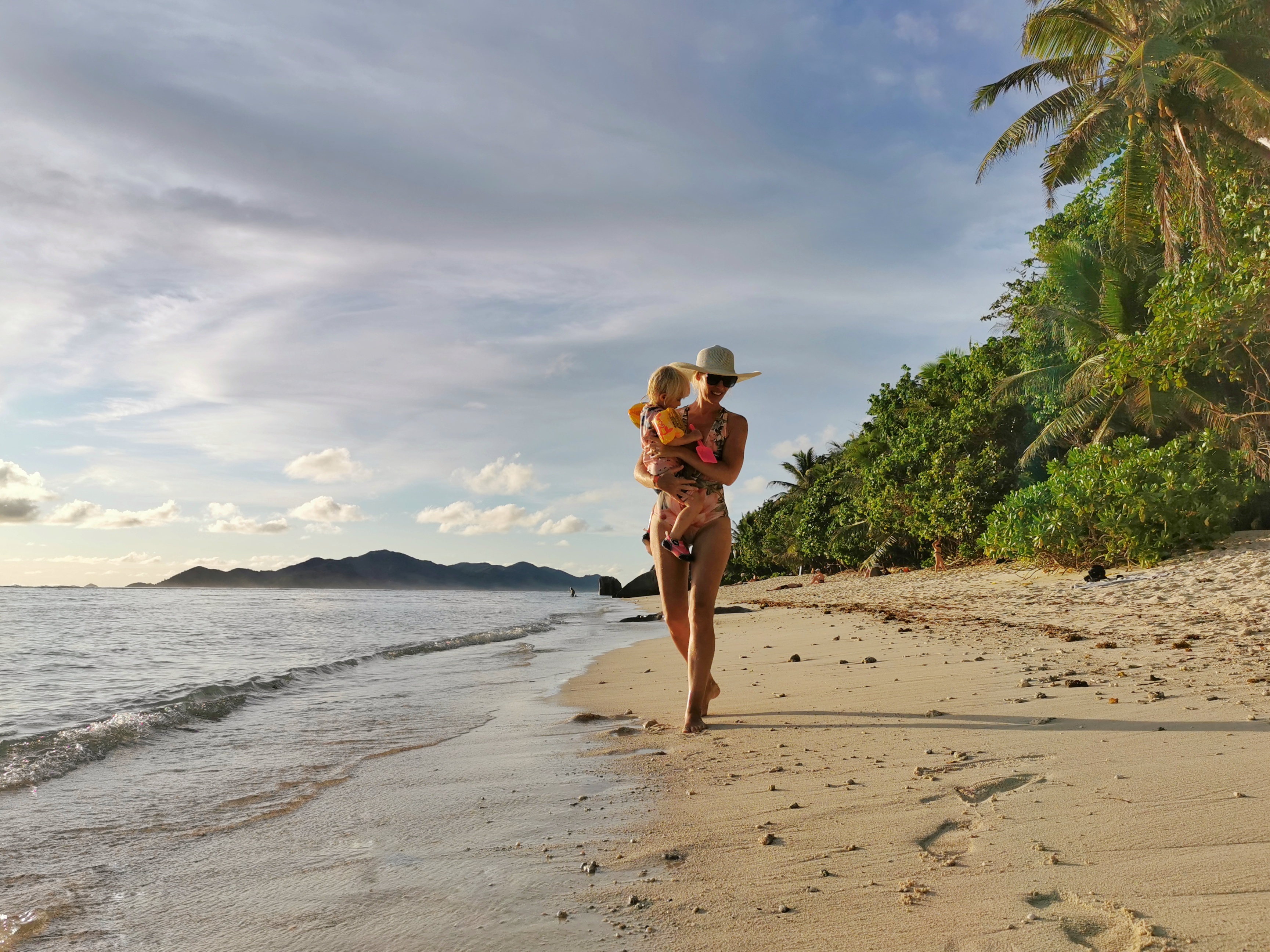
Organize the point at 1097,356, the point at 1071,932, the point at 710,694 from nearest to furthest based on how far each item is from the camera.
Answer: the point at 1071,932 → the point at 710,694 → the point at 1097,356

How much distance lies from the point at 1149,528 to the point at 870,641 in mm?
7767

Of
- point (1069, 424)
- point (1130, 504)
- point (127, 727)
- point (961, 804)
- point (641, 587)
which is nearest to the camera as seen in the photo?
point (961, 804)

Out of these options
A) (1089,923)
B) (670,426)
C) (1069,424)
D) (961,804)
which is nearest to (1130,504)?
(1069,424)

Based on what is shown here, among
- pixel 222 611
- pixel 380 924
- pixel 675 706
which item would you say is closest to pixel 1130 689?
pixel 675 706

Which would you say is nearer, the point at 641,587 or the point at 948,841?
the point at 948,841

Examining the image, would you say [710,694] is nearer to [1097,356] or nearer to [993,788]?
[993,788]

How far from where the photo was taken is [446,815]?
9.59 ft

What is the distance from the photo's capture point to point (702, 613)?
4.27 metres

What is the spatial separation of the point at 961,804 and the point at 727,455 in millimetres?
2145

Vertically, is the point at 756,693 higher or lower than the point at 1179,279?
lower

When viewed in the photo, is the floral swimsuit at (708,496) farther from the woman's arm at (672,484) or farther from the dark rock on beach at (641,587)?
the dark rock on beach at (641,587)

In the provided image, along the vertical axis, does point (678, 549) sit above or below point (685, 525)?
below

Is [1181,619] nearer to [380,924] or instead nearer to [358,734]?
[358,734]

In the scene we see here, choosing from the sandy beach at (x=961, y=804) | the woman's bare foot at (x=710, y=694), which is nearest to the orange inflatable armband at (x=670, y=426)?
the woman's bare foot at (x=710, y=694)
